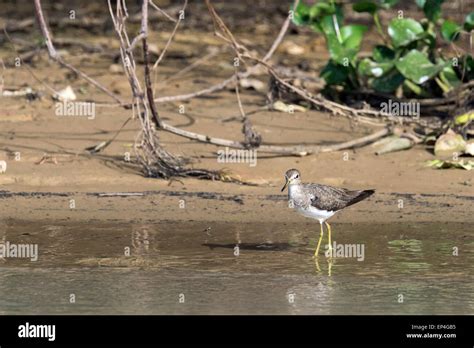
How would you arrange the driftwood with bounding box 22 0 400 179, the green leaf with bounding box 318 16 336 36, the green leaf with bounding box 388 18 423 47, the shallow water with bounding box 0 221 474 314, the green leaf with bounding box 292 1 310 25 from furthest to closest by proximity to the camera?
the green leaf with bounding box 318 16 336 36 → the green leaf with bounding box 292 1 310 25 → the green leaf with bounding box 388 18 423 47 → the driftwood with bounding box 22 0 400 179 → the shallow water with bounding box 0 221 474 314

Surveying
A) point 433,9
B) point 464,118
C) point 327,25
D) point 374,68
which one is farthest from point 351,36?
point 464,118

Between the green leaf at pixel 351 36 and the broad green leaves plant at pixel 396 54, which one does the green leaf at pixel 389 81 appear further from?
the green leaf at pixel 351 36

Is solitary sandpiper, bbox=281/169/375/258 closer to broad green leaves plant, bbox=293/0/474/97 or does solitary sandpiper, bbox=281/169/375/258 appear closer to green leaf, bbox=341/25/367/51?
broad green leaves plant, bbox=293/0/474/97

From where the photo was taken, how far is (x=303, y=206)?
8875mm

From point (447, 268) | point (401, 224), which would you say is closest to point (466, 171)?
point (401, 224)

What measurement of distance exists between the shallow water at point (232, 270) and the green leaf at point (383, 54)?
310 centimetres

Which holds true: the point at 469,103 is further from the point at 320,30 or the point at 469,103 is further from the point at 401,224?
the point at 401,224

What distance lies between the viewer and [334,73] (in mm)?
12594

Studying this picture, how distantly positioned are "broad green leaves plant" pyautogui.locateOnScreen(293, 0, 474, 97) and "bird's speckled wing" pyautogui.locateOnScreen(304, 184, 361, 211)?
120 inches

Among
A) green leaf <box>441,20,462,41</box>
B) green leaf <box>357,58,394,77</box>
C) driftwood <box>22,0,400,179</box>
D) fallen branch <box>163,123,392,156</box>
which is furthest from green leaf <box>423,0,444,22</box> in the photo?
driftwood <box>22,0,400,179</box>

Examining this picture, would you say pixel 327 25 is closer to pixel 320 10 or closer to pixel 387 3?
pixel 320 10

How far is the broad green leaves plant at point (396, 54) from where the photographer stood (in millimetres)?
12031

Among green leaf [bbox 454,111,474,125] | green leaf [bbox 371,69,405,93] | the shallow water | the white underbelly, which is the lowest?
the shallow water

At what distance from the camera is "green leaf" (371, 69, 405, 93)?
12258 mm
